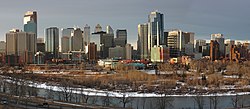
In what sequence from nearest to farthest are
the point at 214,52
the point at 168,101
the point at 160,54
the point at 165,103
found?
the point at 165,103 < the point at 168,101 < the point at 214,52 < the point at 160,54

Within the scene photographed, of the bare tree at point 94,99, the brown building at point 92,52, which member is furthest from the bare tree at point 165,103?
the brown building at point 92,52

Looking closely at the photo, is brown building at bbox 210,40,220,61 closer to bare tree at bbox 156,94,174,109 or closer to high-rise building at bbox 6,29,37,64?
high-rise building at bbox 6,29,37,64

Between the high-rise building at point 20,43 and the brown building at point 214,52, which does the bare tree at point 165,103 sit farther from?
the high-rise building at point 20,43

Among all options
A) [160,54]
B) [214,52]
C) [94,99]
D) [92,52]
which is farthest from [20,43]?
[94,99]

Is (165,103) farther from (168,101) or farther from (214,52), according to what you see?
(214,52)

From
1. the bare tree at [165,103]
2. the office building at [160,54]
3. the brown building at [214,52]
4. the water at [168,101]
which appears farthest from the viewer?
the office building at [160,54]

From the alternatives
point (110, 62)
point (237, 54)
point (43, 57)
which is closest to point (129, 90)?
point (110, 62)

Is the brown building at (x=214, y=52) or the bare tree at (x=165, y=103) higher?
the brown building at (x=214, y=52)

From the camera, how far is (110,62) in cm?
5525

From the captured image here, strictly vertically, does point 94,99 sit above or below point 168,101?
below

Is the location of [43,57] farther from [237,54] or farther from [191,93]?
[191,93]

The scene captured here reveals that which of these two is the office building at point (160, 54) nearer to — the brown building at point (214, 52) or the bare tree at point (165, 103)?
the brown building at point (214, 52)

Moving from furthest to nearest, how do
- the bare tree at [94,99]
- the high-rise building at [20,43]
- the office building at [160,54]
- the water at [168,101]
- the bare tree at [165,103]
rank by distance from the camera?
the high-rise building at [20,43] → the office building at [160,54] → the bare tree at [94,99] → the water at [168,101] → the bare tree at [165,103]

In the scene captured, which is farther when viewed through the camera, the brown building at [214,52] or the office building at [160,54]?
the office building at [160,54]
